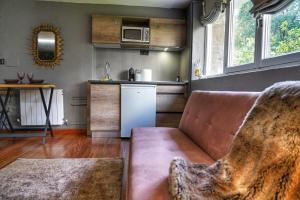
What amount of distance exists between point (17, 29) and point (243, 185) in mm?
4047

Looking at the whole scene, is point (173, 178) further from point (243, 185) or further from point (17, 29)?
point (17, 29)

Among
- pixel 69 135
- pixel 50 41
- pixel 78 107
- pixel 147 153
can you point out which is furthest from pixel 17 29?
pixel 147 153

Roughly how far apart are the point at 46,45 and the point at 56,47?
174 mm

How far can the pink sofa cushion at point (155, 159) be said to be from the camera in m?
0.83

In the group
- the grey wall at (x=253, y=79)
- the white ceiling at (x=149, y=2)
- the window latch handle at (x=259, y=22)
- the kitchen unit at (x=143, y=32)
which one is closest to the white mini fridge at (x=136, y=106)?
the kitchen unit at (x=143, y=32)

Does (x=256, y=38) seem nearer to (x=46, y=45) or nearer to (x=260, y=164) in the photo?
(x=260, y=164)

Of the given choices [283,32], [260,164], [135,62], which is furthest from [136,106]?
[260,164]

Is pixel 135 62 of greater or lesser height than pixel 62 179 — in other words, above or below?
above

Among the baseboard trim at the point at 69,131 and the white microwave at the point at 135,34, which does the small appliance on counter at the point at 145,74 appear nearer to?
the white microwave at the point at 135,34

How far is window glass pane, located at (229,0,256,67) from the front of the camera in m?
1.77

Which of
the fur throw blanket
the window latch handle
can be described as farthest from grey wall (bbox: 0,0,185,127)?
the fur throw blanket

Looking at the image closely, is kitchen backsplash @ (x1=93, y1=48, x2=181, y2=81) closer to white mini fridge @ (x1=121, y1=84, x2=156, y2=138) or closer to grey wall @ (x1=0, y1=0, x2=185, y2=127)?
grey wall @ (x1=0, y1=0, x2=185, y2=127)

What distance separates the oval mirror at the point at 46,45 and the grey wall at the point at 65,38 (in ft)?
0.29

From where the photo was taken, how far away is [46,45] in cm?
339
